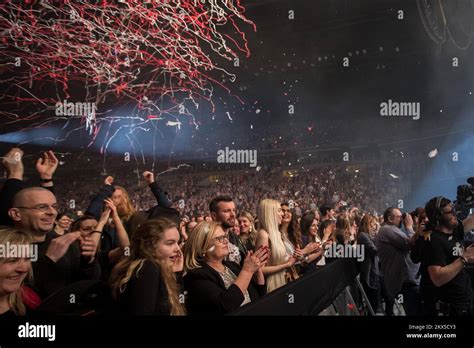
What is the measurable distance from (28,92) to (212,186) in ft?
4.74

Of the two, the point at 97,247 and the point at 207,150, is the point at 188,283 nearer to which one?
the point at 97,247

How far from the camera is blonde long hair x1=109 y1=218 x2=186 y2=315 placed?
2.64 metres

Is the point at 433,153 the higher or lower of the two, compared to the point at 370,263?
higher

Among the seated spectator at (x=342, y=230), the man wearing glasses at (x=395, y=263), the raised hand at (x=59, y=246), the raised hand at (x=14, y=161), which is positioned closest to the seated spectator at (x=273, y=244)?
the seated spectator at (x=342, y=230)

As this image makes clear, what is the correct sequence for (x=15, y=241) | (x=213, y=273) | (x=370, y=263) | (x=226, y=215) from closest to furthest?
(x=15, y=241)
(x=213, y=273)
(x=226, y=215)
(x=370, y=263)

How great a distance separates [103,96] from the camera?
14.6 ft

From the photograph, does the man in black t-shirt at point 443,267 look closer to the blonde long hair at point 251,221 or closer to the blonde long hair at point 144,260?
the blonde long hair at point 251,221

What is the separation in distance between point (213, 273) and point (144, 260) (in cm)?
42

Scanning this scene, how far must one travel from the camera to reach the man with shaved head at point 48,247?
3416mm

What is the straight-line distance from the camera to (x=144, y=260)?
270 cm

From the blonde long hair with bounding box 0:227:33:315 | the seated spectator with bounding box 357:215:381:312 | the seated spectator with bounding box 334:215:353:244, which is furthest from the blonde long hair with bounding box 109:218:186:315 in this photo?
the seated spectator with bounding box 357:215:381:312

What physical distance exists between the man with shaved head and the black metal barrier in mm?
961

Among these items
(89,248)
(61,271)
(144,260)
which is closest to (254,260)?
(144,260)

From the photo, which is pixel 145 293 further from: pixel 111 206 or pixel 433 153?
pixel 433 153
